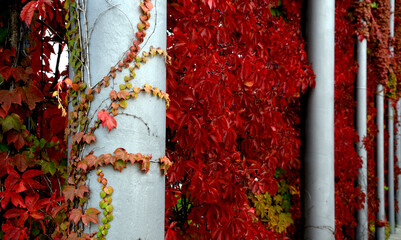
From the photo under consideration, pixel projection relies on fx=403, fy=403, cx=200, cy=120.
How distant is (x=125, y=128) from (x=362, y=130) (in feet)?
20.1

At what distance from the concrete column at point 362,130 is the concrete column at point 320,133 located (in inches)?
101

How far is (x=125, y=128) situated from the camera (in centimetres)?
165

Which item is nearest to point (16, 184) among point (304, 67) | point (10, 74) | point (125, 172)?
point (10, 74)

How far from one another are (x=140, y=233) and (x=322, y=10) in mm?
3734

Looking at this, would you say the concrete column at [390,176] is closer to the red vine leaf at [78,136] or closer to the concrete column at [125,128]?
the concrete column at [125,128]

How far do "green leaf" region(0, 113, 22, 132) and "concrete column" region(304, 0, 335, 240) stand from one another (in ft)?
10.9

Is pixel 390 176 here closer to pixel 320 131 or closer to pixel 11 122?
pixel 320 131

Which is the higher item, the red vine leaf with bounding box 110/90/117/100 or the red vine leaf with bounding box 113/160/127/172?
the red vine leaf with bounding box 110/90/117/100

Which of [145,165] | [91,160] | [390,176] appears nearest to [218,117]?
[145,165]

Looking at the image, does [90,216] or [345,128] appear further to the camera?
[345,128]

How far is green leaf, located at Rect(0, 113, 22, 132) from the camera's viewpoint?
1912 millimetres

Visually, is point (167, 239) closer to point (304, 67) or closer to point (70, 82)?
point (70, 82)

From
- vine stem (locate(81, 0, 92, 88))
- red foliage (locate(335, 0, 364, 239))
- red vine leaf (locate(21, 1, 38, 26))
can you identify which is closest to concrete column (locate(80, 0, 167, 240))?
vine stem (locate(81, 0, 92, 88))

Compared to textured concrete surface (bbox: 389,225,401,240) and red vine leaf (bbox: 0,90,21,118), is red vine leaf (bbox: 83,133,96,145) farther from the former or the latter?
textured concrete surface (bbox: 389,225,401,240)
